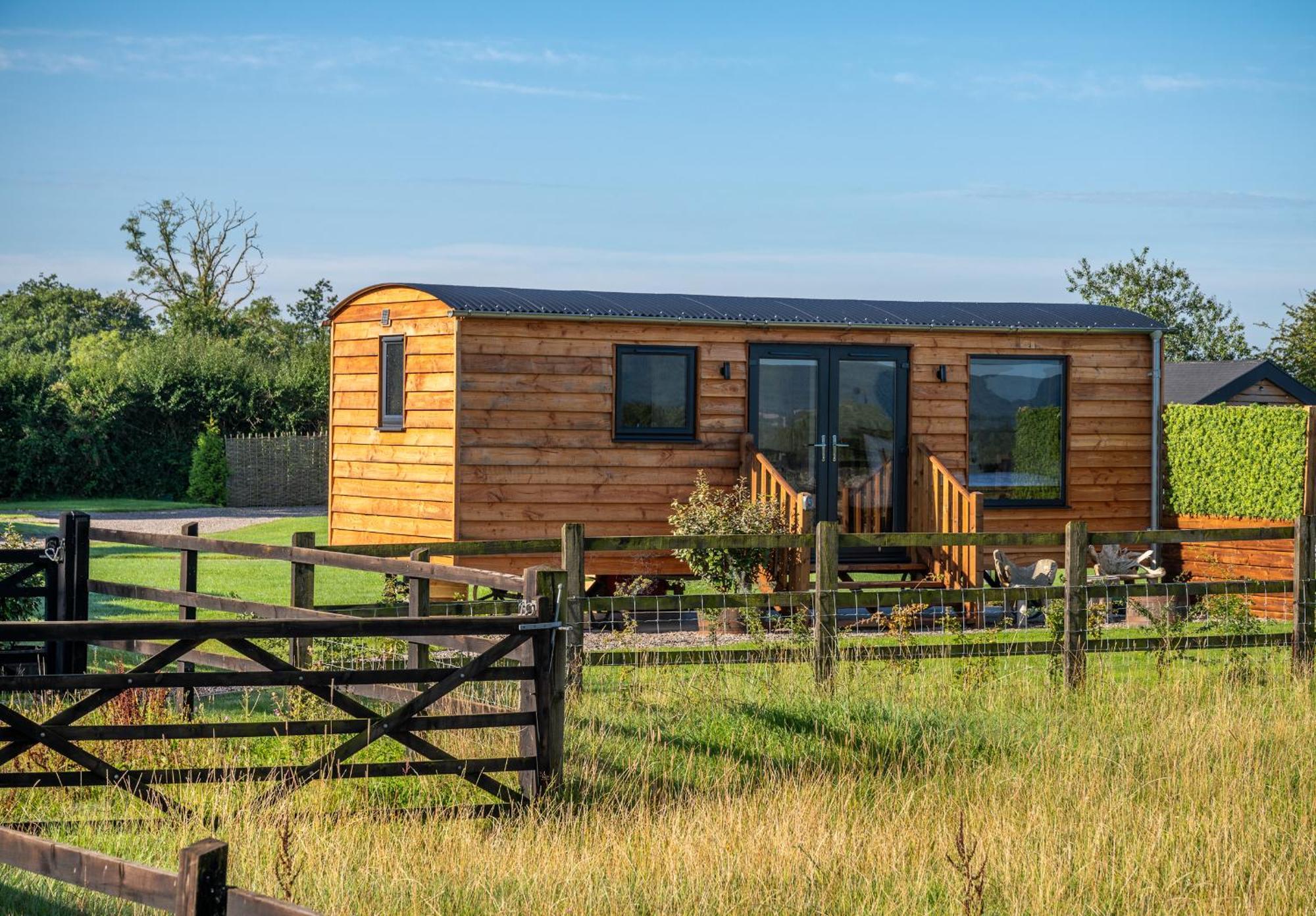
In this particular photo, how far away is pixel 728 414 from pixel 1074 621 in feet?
19.5

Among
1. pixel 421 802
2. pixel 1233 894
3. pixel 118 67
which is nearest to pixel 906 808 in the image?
pixel 1233 894

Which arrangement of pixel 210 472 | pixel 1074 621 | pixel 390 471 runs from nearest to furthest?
pixel 1074 621, pixel 390 471, pixel 210 472

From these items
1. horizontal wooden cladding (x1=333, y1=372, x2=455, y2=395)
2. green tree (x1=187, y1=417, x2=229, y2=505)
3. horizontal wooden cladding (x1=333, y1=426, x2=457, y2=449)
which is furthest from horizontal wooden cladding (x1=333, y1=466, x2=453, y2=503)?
green tree (x1=187, y1=417, x2=229, y2=505)

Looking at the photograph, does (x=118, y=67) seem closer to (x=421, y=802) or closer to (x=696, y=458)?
(x=696, y=458)

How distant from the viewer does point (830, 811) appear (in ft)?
20.1

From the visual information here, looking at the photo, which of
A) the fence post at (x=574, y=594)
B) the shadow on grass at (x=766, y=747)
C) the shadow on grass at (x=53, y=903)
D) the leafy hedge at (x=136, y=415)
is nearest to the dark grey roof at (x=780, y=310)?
the fence post at (x=574, y=594)

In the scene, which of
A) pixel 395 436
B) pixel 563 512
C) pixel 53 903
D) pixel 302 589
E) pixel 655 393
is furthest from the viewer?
pixel 395 436

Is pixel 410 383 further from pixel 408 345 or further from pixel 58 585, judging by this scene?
pixel 58 585

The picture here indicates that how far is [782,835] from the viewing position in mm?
5605

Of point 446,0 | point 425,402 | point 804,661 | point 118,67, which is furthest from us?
point 118,67

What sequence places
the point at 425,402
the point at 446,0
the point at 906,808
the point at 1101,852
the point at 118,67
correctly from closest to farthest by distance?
the point at 1101,852 < the point at 906,808 < the point at 425,402 < the point at 446,0 < the point at 118,67

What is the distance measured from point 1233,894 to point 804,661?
12.5 ft

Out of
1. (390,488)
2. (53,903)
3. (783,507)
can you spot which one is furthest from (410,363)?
(53,903)

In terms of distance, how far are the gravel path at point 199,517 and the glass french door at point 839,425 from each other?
37.0 feet
